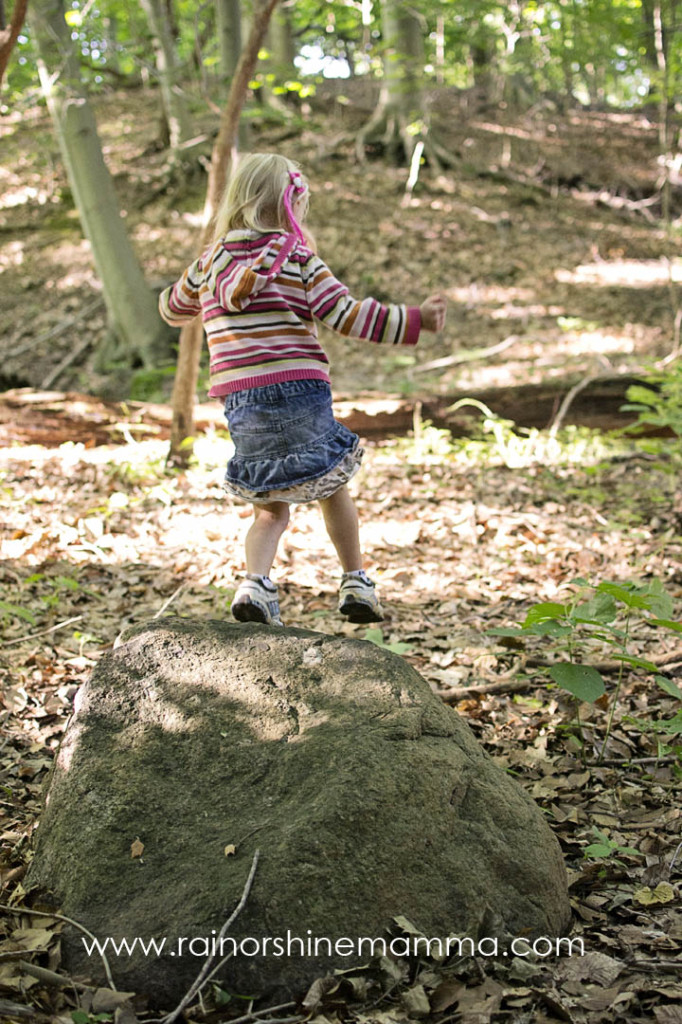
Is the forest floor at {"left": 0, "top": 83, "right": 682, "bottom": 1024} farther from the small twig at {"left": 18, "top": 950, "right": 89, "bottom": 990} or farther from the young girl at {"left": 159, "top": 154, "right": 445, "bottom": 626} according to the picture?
the young girl at {"left": 159, "top": 154, "right": 445, "bottom": 626}

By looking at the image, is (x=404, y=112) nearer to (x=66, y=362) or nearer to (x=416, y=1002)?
(x=66, y=362)

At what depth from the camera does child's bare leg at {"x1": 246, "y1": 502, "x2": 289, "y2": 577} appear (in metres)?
3.10

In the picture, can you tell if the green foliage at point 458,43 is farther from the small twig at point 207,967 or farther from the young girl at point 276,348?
the small twig at point 207,967

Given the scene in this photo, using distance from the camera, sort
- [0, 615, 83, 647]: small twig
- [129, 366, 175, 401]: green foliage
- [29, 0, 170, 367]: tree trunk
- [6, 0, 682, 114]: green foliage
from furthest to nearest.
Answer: [129, 366, 175, 401]: green foliage, [6, 0, 682, 114]: green foliage, [29, 0, 170, 367]: tree trunk, [0, 615, 83, 647]: small twig

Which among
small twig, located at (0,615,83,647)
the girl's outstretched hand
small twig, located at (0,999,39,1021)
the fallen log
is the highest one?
the girl's outstretched hand

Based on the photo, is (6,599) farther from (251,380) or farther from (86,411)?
(86,411)

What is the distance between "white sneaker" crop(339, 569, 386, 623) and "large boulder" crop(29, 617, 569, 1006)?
52 centimetres

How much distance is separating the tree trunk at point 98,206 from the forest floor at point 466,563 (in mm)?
1011

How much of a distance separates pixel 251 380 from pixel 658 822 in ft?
7.02

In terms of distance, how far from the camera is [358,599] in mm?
3117

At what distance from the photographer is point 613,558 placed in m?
4.94

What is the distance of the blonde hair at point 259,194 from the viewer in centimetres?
305

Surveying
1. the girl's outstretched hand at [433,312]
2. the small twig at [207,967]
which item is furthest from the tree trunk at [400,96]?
the small twig at [207,967]

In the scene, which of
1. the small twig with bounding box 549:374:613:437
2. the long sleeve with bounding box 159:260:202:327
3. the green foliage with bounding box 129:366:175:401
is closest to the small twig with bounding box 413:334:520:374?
the small twig with bounding box 549:374:613:437
